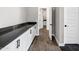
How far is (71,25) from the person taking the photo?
4418 mm

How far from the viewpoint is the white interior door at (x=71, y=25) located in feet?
14.2

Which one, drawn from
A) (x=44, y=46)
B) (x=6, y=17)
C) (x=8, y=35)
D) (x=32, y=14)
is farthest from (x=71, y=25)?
(x=32, y=14)

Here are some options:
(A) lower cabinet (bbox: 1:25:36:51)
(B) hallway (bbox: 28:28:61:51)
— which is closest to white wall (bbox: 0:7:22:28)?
(A) lower cabinet (bbox: 1:25:36:51)

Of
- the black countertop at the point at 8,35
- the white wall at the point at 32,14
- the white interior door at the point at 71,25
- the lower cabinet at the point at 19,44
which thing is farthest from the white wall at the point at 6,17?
the white wall at the point at 32,14

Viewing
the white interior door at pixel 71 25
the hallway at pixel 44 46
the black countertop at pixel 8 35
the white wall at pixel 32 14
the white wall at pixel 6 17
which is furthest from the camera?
the white wall at pixel 32 14

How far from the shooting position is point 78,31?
173 inches

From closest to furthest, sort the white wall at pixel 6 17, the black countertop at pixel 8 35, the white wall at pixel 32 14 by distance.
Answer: the black countertop at pixel 8 35 < the white wall at pixel 6 17 < the white wall at pixel 32 14

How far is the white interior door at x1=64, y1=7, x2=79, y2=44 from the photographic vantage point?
4.32 m

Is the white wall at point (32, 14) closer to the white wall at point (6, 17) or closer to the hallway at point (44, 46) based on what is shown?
the hallway at point (44, 46)

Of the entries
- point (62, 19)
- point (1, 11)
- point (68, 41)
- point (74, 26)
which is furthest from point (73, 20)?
point (1, 11)

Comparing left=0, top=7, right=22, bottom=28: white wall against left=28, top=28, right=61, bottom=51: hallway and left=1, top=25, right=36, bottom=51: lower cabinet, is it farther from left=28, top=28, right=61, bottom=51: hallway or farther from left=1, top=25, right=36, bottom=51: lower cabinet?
left=28, top=28, right=61, bottom=51: hallway

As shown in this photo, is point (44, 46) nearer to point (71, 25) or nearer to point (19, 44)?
point (71, 25)

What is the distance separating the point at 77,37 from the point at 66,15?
108 cm

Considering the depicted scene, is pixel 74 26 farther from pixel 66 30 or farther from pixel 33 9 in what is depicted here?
pixel 33 9
